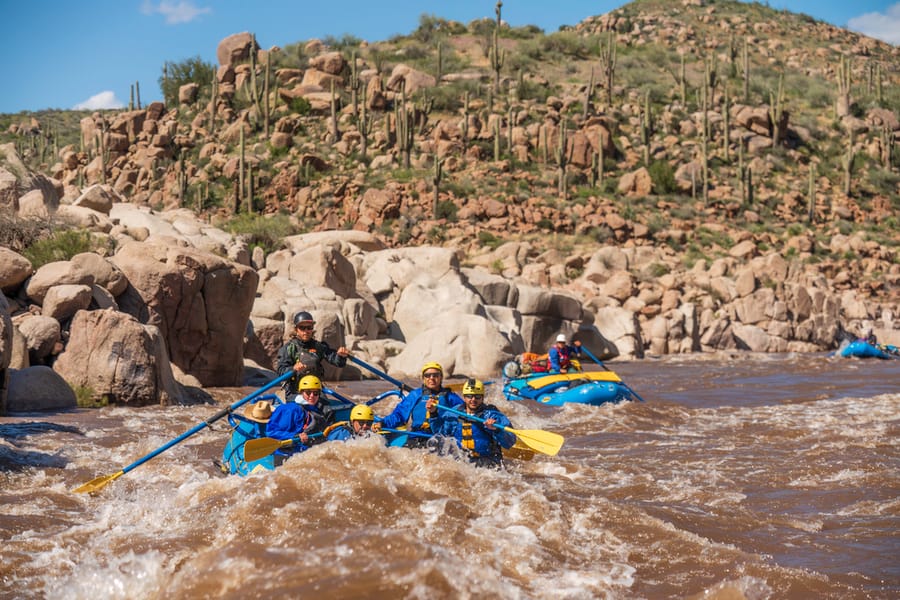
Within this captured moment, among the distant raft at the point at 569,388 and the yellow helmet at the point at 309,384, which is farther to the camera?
the distant raft at the point at 569,388

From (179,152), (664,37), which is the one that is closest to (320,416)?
(179,152)

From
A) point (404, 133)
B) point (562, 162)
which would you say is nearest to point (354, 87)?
point (404, 133)

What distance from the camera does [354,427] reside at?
804cm

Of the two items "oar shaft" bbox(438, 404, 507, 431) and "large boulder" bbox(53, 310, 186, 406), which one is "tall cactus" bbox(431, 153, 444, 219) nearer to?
"large boulder" bbox(53, 310, 186, 406)

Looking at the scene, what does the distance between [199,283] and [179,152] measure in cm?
3244

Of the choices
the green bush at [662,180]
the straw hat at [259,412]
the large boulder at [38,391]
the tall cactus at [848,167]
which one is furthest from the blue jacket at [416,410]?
the tall cactus at [848,167]

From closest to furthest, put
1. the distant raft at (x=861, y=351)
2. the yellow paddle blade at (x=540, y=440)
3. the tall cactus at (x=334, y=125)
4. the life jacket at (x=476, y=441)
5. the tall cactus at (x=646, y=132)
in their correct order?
1. the life jacket at (x=476, y=441)
2. the yellow paddle blade at (x=540, y=440)
3. the distant raft at (x=861, y=351)
4. the tall cactus at (x=646, y=132)
5. the tall cactus at (x=334, y=125)

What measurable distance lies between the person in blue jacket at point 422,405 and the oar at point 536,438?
15cm

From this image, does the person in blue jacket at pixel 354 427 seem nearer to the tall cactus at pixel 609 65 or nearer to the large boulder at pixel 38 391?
the large boulder at pixel 38 391

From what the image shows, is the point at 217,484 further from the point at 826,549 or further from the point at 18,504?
the point at 826,549

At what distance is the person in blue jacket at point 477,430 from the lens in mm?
8430

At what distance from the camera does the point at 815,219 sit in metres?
39.5

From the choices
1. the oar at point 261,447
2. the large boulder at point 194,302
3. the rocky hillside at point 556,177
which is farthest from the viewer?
the rocky hillside at point 556,177

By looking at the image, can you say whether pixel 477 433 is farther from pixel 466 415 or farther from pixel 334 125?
pixel 334 125
